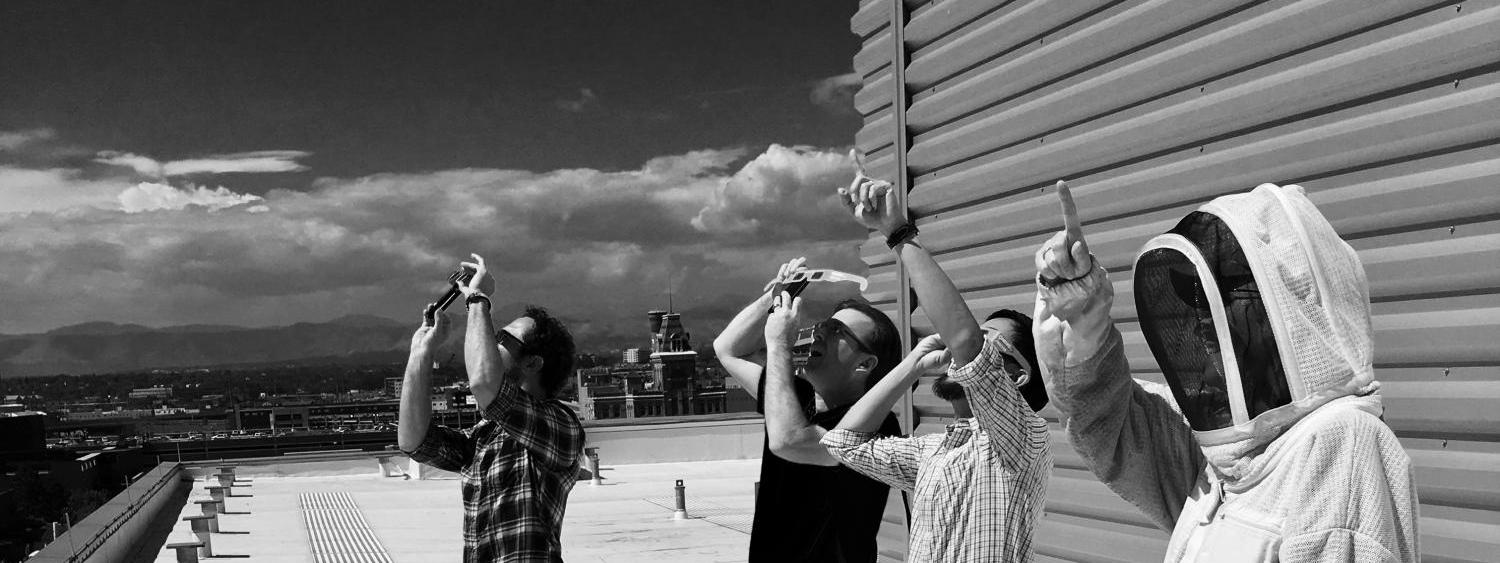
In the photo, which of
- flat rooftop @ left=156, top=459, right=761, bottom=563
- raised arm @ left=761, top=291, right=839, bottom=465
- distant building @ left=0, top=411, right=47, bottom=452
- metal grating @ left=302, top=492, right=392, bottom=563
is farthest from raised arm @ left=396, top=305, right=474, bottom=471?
distant building @ left=0, top=411, right=47, bottom=452

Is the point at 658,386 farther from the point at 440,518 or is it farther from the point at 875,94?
the point at 875,94

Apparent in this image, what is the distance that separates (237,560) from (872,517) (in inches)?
401

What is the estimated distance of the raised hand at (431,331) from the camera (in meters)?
3.29

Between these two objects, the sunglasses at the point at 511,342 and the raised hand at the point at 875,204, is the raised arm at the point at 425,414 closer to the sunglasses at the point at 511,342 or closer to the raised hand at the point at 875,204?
the sunglasses at the point at 511,342

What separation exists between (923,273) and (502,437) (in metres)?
1.55

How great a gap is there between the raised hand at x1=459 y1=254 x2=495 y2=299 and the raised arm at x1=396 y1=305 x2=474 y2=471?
96mm

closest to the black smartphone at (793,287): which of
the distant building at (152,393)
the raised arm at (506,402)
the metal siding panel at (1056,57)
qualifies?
the raised arm at (506,402)

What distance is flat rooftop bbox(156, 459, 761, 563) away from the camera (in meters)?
12.1

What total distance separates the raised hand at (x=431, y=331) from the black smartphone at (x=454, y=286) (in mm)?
21

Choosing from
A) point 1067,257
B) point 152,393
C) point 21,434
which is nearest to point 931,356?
point 1067,257

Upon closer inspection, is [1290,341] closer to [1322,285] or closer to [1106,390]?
[1322,285]

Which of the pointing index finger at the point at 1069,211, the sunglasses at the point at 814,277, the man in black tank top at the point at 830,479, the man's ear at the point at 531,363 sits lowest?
the man in black tank top at the point at 830,479

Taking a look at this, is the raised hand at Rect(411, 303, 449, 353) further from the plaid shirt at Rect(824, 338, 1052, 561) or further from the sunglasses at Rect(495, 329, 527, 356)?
the plaid shirt at Rect(824, 338, 1052, 561)

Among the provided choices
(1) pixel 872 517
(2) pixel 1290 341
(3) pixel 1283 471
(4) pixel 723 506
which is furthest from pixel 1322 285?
(4) pixel 723 506
